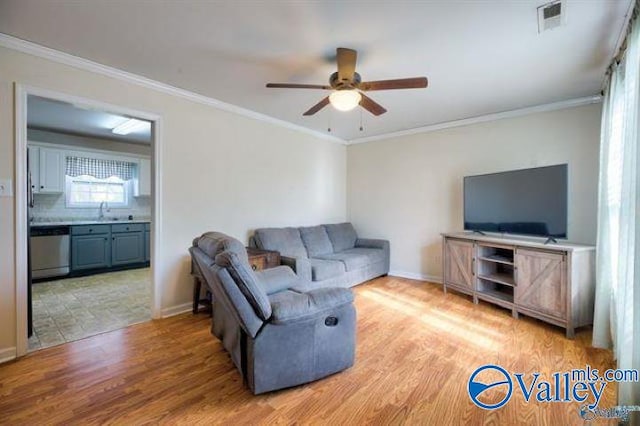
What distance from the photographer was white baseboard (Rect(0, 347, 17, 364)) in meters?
2.23

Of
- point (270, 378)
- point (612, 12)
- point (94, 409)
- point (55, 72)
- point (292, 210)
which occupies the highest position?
point (612, 12)

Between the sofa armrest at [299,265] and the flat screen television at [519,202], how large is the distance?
7.61ft

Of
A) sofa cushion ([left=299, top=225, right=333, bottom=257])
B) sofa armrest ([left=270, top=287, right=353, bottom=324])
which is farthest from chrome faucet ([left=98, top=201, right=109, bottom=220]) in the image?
sofa armrest ([left=270, top=287, right=353, bottom=324])

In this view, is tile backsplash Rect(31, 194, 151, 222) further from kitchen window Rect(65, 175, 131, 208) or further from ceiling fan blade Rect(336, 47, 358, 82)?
ceiling fan blade Rect(336, 47, 358, 82)

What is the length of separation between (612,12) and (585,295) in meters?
2.40

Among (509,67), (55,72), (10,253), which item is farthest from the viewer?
(509,67)

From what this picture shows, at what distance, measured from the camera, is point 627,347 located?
5.32ft

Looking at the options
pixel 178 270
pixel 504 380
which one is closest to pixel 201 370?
pixel 178 270

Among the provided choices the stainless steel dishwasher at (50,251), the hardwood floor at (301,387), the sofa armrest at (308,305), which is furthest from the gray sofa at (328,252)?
the stainless steel dishwasher at (50,251)

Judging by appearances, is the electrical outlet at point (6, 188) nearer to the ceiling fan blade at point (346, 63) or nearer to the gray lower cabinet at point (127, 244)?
the ceiling fan blade at point (346, 63)

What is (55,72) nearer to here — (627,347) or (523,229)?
(627,347)

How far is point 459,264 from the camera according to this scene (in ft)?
12.4

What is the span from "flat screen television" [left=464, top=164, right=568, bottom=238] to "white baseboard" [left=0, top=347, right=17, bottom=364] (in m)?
4.92

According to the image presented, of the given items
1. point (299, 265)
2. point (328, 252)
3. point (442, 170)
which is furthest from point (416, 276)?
point (299, 265)
